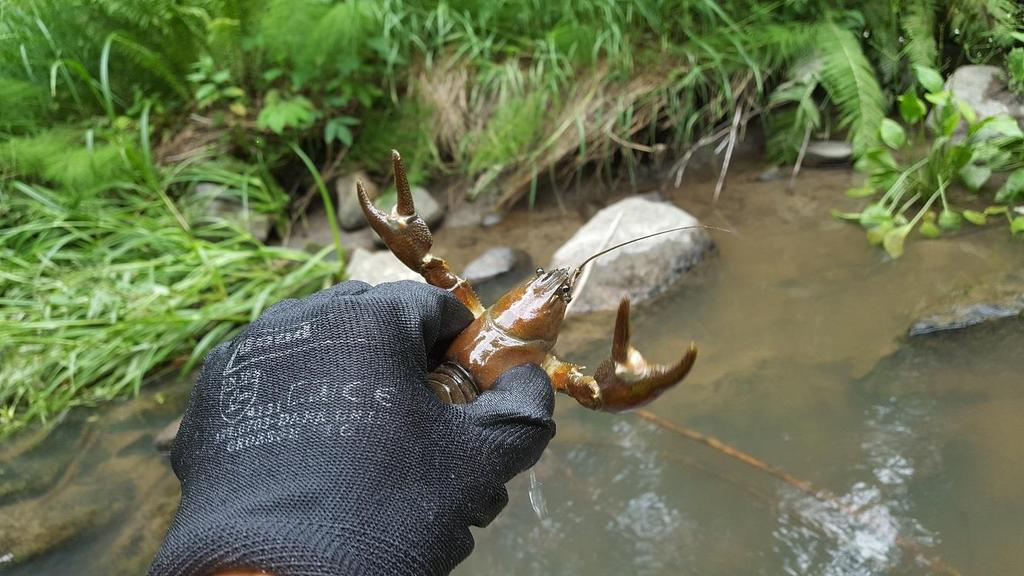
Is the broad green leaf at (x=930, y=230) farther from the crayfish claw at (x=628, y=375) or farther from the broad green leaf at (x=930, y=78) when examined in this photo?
the crayfish claw at (x=628, y=375)

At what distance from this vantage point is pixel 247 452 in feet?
4.38

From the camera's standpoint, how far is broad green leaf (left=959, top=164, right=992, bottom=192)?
355cm

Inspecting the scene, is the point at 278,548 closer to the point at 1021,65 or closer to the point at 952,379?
the point at 952,379

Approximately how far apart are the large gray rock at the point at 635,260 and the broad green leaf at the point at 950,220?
3.67 ft

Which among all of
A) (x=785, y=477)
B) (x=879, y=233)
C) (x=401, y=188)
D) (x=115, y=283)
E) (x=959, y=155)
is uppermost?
(x=401, y=188)

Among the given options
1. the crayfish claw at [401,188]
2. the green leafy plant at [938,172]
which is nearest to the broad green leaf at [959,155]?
the green leafy plant at [938,172]

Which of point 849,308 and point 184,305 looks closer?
point 849,308

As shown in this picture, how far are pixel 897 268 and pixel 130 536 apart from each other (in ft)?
11.8

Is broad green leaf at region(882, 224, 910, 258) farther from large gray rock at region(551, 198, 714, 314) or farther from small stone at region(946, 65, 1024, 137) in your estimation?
small stone at region(946, 65, 1024, 137)

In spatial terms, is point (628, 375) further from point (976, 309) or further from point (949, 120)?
point (949, 120)

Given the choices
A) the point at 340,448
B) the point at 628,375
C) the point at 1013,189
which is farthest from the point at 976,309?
the point at 340,448

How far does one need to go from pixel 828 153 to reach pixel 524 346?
3.50 meters

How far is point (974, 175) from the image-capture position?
140 inches

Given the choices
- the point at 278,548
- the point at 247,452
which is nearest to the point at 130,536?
the point at 247,452
